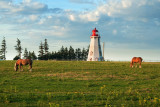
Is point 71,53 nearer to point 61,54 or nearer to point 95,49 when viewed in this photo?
point 61,54

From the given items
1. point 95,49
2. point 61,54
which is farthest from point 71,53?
point 95,49

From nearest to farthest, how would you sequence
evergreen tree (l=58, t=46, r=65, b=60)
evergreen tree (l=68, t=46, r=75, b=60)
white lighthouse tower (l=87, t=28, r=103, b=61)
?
white lighthouse tower (l=87, t=28, r=103, b=61) < evergreen tree (l=58, t=46, r=65, b=60) < evergreen tree (l=68, t=46, r=75, b=60)

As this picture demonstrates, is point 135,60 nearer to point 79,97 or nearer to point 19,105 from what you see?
point 79,97

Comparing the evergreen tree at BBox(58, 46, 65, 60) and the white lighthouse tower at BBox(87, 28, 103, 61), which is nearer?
the white lighthouse tower at BBox(87, 28, 103, 61)

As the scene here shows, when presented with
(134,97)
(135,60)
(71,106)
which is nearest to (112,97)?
(134,97)

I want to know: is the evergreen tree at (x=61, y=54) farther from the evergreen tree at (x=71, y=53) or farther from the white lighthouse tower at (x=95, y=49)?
the white lighthouse tower at (x=95, y=49)

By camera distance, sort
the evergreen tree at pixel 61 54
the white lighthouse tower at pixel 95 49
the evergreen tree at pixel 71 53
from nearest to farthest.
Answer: the white lighthouse tower at pixel 95 49, the evergreen tree at pixel 61 54, the evergreen tree at pixel 71 53

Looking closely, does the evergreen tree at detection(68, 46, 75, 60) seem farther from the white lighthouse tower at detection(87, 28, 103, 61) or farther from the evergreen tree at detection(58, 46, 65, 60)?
the white lighthouse tower at detection(87, 28, 103, 61)

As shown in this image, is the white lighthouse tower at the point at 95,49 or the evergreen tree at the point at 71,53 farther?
the evergreen tree at the point at 71,53

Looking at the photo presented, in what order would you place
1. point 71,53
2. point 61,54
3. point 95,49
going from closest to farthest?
point 95,49, point 61,54, point 71,53

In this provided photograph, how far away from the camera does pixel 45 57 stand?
316 feet

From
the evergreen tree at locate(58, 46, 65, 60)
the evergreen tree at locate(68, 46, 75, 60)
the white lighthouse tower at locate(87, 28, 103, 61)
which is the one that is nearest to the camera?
the white lighthouse tower at locate(87, 28, 103, 61)

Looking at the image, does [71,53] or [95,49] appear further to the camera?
[71,53]

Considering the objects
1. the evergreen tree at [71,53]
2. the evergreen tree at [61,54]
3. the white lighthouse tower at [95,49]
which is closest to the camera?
the white lighthouse tower at [95,49]
